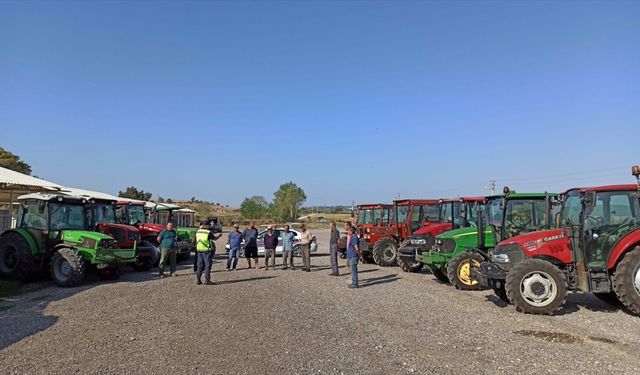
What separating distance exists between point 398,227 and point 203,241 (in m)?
7.52

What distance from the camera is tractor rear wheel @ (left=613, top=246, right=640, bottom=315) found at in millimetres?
7828

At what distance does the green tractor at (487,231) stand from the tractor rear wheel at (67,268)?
342 inches

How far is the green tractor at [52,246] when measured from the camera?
11828mm

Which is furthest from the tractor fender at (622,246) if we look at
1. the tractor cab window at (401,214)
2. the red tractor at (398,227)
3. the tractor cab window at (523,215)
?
the tractor cab window at (401,214)

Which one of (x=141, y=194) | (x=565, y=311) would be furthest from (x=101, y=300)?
(x=141, y=194)

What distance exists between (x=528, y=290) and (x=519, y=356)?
9.17ft

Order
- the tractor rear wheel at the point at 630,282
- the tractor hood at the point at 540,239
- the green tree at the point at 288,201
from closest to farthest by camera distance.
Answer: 1. the tractor rear wheel at the point at 630,282
2. the tractor hood at the point at 540,239
3. the green tree at the point at 288,201

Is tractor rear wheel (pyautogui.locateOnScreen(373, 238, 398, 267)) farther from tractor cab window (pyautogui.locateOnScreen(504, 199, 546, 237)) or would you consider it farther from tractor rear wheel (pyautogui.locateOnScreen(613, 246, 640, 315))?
tractor rear wheel (pyautogui.locateOnScreen(613, 246, 640, 315))

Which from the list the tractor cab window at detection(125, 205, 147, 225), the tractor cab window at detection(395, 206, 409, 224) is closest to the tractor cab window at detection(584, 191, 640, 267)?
the tractor cab window at detection(395, 206, 409, 224)

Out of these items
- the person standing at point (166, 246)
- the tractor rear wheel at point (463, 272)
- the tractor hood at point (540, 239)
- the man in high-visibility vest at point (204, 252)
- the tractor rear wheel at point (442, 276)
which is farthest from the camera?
the person standing at point (166, 246)

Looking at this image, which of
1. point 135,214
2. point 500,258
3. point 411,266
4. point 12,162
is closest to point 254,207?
point 12,162

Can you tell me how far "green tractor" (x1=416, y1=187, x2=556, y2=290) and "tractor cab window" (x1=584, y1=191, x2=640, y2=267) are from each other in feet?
4.60

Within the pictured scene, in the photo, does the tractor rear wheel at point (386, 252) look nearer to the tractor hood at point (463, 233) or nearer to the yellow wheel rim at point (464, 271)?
the tractor hood at point (463, 233)

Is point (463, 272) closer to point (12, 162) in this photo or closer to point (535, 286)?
point (535, 286)
